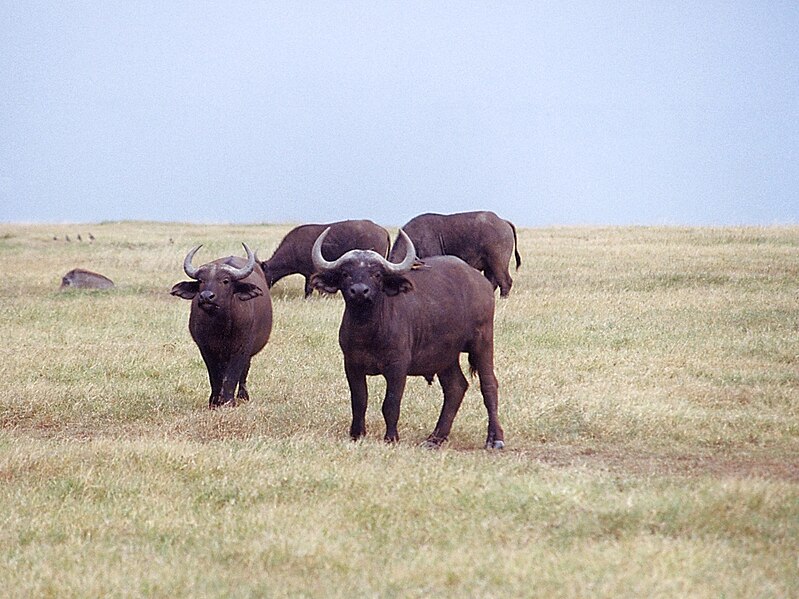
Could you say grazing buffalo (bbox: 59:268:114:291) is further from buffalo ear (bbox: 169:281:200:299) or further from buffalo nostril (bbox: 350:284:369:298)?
buffalo nostril (bbox: 350:284:369:298)

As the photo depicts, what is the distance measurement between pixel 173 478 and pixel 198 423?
2.35 metres

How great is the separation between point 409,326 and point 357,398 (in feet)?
2.45

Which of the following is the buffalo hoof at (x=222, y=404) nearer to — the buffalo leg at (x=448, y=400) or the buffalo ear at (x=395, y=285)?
the buffalo leg at (x=448, y=400)

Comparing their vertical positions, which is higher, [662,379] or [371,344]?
[371,344]

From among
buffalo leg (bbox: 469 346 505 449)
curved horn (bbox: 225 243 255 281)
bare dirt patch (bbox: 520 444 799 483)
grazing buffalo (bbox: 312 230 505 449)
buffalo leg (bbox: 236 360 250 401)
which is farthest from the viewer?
buffalo leg (bbox: 236 360 250 401)

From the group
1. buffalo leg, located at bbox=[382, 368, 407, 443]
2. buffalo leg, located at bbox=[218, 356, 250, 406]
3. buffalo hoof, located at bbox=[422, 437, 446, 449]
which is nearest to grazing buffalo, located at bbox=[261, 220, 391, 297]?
buffalo leg, located at bbox=[218, 356, 250, 406]

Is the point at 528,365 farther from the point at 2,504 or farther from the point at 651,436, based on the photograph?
the point at 2,504

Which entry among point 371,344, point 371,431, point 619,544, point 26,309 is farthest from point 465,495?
point 26,309

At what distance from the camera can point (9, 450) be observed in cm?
887

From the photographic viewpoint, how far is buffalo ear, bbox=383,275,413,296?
9031 millimetres

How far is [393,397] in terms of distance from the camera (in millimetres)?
9141

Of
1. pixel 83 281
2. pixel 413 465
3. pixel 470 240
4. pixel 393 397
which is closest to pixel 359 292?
pixel 393 397

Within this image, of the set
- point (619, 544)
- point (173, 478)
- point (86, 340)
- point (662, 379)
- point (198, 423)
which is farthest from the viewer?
point (86, 340)

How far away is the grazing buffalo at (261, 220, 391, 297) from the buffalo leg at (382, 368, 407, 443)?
37.8ft
